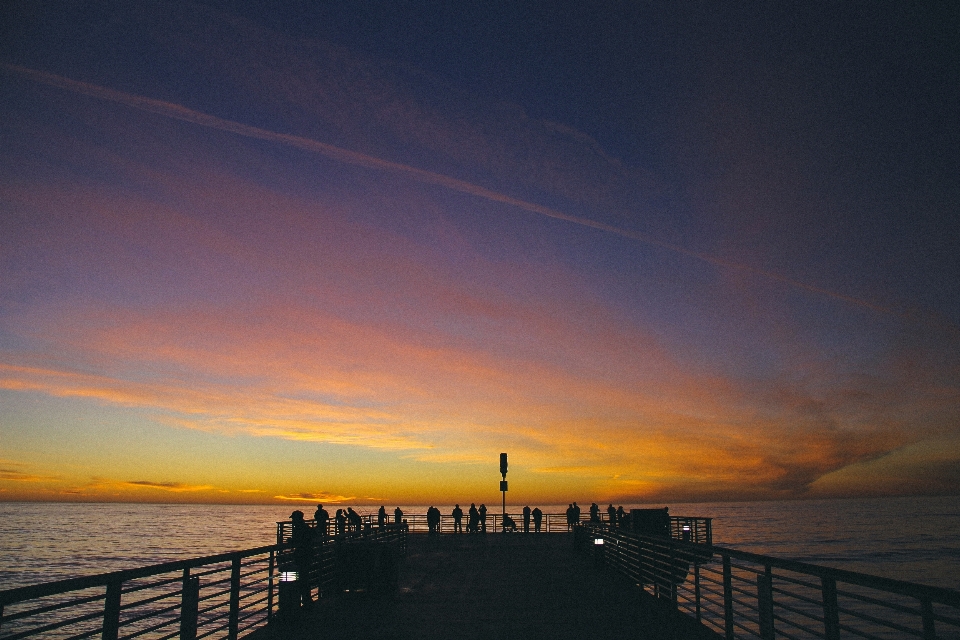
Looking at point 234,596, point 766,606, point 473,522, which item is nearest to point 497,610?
point 234,596

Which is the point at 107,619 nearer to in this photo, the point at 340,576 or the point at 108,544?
the point at 340,576

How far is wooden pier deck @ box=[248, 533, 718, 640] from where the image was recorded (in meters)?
9.45

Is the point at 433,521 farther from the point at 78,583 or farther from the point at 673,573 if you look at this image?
the point at 78,583

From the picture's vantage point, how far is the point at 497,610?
11359 mm

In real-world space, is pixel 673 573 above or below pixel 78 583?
below

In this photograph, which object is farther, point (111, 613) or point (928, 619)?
point (111, 613)

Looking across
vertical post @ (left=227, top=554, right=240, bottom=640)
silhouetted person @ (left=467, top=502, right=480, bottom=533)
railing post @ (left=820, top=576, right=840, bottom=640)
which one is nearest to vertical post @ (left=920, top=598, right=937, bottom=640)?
railing post @ (left=820, top=576, right=840, bottom=640)

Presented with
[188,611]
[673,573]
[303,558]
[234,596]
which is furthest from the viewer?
[303,558]

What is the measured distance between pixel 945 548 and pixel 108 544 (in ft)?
286

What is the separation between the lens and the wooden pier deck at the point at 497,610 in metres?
9.45

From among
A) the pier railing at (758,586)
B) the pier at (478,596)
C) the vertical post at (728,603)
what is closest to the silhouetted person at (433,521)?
the pier railing at (758,586)

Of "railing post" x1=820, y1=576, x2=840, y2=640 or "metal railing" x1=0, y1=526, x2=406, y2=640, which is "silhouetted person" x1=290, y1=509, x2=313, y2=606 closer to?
"metal railing" x1=0, y1=526, x2=406, y2=640

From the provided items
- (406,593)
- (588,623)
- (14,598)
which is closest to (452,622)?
(588,623)

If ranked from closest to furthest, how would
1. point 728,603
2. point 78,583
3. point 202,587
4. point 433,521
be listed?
point 78,583
point 728,603
point 202,587
point 433,521
